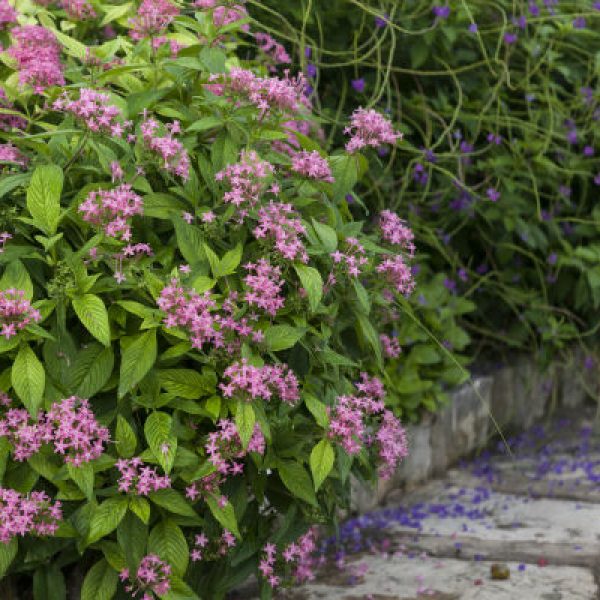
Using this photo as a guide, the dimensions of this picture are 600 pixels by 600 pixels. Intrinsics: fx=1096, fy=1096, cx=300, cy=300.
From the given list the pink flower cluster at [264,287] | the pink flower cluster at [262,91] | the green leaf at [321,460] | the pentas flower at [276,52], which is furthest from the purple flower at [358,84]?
the green leaf at [321,460]

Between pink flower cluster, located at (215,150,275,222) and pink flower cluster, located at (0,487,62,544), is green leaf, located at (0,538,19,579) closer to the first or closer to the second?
pink flower cluster, located at (0,487,62,544)

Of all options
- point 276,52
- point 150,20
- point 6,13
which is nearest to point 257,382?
point 150,20

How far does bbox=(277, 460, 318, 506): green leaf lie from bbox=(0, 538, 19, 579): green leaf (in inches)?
20.3

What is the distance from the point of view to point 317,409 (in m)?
2.12

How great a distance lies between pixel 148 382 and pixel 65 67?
0.92 m

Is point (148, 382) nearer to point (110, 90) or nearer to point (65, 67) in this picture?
point (110, 90)

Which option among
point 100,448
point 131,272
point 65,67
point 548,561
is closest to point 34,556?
point 100,448

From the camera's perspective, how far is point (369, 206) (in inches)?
155

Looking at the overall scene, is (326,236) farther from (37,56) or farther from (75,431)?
(37,56)

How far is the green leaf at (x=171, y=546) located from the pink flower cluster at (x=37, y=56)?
3.17 feet

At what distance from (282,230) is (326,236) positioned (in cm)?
14

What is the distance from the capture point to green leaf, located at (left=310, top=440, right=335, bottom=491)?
206 centimetres

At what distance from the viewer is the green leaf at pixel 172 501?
1987 mm

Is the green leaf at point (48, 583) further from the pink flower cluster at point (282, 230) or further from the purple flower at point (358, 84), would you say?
the purple flower at point (358, 84)
